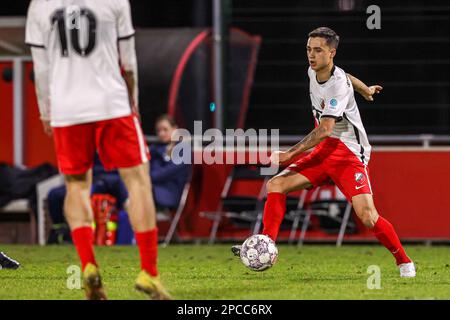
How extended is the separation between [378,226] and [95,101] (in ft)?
9.38

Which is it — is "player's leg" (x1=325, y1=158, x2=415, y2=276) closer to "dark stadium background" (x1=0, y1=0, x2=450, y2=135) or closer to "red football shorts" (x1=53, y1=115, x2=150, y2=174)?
"red football shorts" (x1=53, y1=115, x2=150, y2=174)

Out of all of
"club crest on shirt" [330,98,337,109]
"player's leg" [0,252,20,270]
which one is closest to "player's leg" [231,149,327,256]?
"club crest on shirt" [330,98,337,109]

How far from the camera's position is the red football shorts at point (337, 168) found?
28.8 feet

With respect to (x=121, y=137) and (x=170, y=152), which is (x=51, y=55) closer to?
(x=121, y=137)

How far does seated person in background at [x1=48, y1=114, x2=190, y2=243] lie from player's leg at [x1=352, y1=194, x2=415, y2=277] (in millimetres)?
5244

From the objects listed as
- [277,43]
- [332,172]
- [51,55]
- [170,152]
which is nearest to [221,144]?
[170,152]

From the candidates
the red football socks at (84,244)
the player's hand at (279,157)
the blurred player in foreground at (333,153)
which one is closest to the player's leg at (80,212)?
the red football socks at (84,244)

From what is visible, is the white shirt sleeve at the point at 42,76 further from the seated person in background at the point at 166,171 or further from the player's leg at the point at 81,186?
the seated person in background at the point at 166,171

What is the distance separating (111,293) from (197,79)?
7409 mm

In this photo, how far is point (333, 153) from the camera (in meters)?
8.89

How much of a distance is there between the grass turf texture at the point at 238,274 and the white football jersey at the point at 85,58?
1.19 metres

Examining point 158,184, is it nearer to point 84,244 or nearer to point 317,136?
point 317,136

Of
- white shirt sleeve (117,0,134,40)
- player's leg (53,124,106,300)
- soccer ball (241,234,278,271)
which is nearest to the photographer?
player's leg (53,124,106,300)

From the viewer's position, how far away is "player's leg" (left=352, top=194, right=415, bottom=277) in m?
8.69
